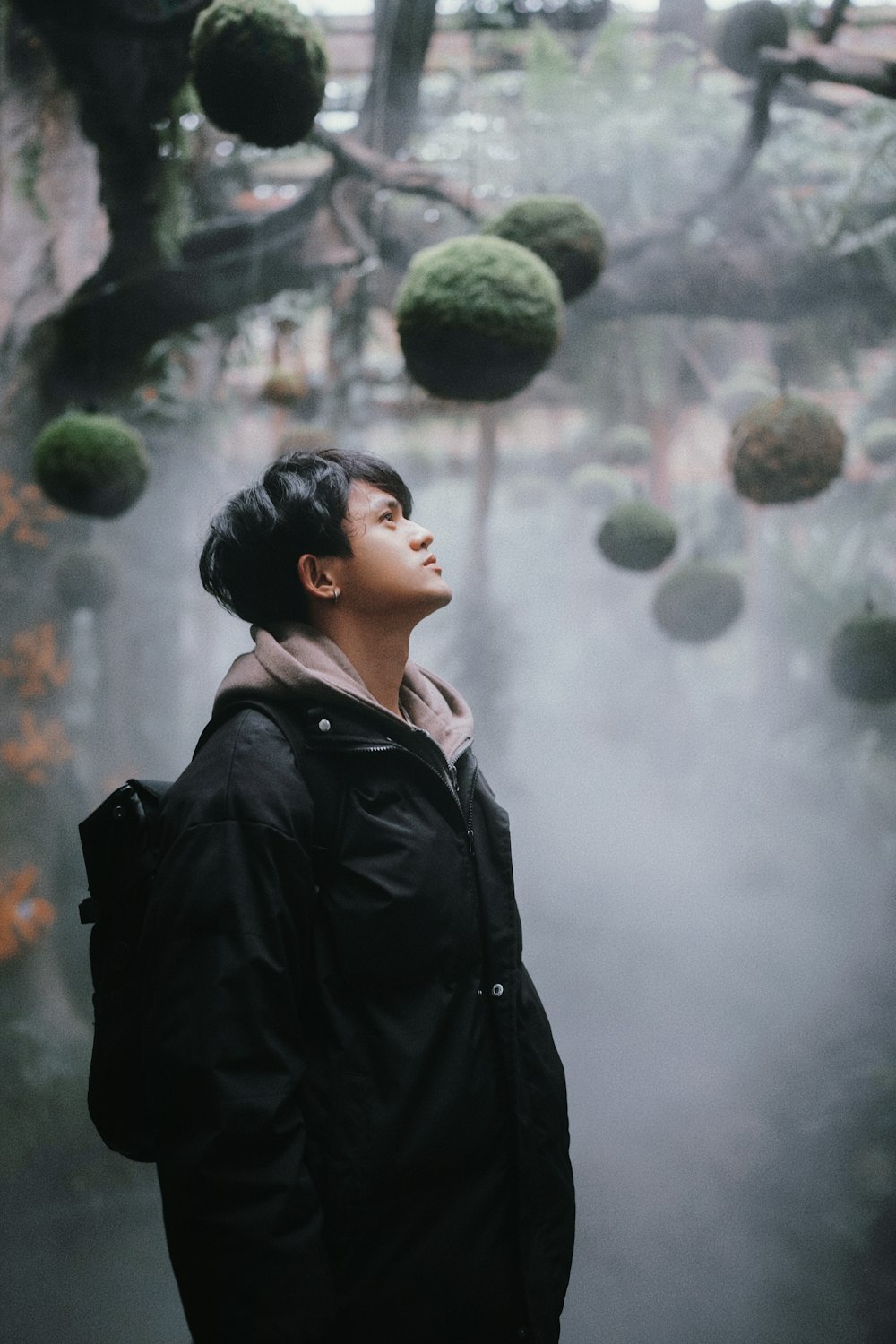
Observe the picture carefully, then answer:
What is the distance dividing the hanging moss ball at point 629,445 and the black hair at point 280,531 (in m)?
2.92

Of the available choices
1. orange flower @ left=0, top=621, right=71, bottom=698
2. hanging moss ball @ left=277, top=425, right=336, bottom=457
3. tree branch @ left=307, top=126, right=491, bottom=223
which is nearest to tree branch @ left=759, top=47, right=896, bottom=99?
tree branch @ left=307, top=126, right=491, bottom=223

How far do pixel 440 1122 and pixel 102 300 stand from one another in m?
2.72

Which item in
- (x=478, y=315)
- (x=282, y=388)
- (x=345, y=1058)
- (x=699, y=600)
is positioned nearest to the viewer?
(x=345, y=1058)

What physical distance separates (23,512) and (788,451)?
2342 millimetres

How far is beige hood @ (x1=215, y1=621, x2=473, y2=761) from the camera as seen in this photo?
1046mm

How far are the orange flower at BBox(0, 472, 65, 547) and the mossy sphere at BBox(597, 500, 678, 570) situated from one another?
176cm

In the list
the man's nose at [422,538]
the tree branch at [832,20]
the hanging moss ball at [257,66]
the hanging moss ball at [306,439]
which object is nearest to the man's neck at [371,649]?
the man's nose at [422,538]

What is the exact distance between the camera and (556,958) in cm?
337

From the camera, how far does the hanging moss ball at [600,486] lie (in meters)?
4.15

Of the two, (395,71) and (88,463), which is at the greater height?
(395,71)

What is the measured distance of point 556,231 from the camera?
2.03 m

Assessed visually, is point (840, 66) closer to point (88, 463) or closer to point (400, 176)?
point (400, 176)

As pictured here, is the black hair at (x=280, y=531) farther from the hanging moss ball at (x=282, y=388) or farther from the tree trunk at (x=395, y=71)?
the tree trunk at (x=395, y=71)

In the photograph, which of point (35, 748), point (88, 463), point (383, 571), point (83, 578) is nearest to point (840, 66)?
point (88, 463)
